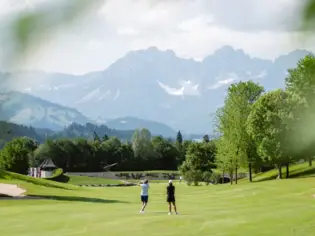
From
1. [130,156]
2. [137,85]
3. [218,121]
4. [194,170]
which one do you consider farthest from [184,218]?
[130,156]

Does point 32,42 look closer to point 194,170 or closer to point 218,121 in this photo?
point 218,121

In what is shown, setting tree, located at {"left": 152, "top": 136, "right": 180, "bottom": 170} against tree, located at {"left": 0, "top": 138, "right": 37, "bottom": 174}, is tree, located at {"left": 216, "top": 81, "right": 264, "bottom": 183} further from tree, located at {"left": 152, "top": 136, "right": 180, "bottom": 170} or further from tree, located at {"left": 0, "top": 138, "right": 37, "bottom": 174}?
tree, located at {"left": 152, "top": 136, "right": 180, "bottom": 170}

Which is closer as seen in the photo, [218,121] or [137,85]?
[137,85]

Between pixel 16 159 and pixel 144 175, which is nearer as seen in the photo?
pixel 16 159

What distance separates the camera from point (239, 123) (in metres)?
80.5

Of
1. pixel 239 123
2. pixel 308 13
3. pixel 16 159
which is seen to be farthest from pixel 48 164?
pixel 308 13

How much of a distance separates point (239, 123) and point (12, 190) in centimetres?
3721

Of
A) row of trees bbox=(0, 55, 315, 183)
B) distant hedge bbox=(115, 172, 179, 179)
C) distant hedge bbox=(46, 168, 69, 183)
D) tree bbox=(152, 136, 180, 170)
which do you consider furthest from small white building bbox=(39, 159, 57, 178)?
tree bbox=(152, 136, 180, 170)

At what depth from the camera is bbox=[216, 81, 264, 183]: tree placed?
80.2m

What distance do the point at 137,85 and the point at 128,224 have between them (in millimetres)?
25318

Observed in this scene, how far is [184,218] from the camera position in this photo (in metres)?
28.8

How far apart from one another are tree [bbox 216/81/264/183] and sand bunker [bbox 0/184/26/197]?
112 ft

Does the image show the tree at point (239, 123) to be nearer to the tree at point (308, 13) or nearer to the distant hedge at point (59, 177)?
the distant hedge at point (59, 177)

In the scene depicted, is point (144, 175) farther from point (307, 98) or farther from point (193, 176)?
point (307, 98)
